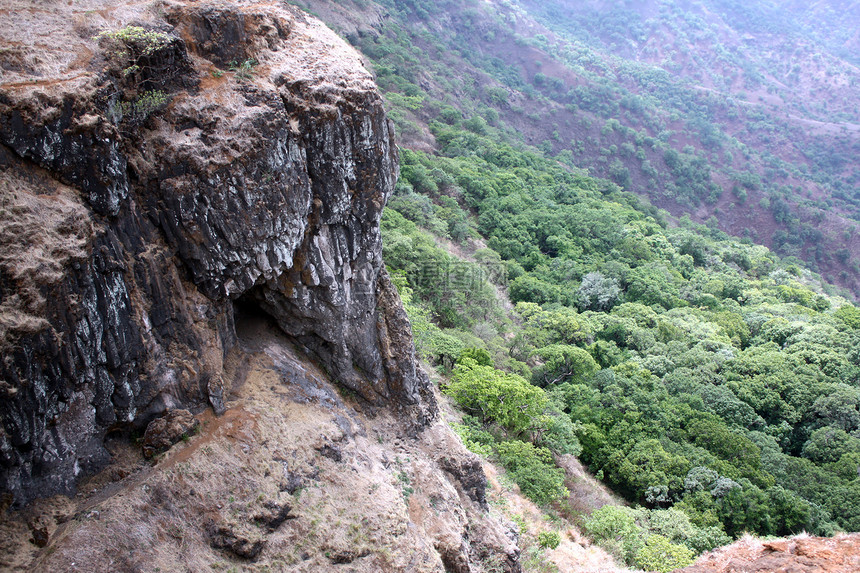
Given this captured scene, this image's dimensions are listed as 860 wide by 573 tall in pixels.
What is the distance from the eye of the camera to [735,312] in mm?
49375

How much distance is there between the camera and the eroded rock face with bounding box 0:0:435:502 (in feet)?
28.1

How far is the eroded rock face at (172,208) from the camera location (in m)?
8.56

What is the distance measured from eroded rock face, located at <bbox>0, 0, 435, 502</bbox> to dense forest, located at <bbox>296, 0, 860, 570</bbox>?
478 inches

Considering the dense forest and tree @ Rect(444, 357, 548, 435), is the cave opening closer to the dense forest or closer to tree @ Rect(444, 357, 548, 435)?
the dense forest

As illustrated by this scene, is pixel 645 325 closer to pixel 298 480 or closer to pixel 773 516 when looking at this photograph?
pixel 773 516

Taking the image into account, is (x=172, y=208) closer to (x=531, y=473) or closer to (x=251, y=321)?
(x=251, y=321)

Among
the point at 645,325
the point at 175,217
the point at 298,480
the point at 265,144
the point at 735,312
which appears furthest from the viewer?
the point at 735,312

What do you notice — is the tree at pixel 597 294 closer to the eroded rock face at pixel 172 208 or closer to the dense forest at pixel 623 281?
the dense forest at pixel 623 281

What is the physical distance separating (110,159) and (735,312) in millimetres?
51847

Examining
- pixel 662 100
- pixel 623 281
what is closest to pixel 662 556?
pixel 623 281

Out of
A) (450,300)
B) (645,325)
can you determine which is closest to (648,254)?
(645,325)

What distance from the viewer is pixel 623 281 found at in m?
48.8

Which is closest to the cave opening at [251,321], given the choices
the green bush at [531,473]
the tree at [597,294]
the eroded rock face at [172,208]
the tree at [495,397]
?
the eroded rock face at [172,208]

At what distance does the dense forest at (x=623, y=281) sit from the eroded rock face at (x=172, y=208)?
1214 centimetres
